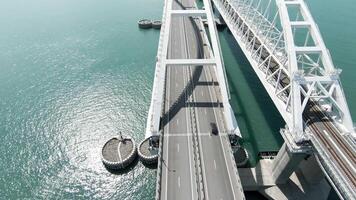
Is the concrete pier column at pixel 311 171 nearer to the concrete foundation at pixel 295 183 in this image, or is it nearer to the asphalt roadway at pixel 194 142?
the concrete foundation at pixel 295 183

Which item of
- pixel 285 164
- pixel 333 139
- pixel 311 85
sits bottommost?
pixel 285 164

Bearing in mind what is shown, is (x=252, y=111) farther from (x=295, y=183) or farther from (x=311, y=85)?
(x=295, y=183)

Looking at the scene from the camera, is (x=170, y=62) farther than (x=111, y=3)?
No

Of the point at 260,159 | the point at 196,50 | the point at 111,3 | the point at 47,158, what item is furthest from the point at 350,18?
the point at 47,158

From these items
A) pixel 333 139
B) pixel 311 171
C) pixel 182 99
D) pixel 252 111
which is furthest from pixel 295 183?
pixel 182 99

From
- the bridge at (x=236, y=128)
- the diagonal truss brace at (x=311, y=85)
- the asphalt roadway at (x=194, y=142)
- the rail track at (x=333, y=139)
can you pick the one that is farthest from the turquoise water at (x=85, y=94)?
the diagonal truss brace at (x=311, y=85)

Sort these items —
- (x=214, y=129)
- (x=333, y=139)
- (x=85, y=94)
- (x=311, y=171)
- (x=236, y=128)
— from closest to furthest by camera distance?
(x=333, y=139) → (x=311, y=171) → (x=214, y=129) → (x=236, y=128) → (x=85, y=94)

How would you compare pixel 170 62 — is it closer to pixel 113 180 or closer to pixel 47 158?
pixel 113 180

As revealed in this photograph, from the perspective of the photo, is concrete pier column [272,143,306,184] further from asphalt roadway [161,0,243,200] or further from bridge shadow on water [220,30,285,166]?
asphalt roadway [161,0,243,200]
